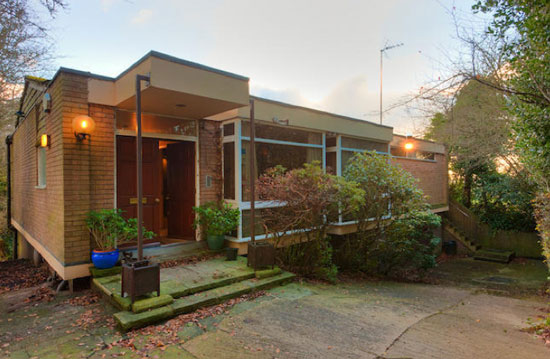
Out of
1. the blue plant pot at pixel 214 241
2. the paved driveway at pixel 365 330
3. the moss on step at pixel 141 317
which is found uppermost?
the blue plant pot at pixel 214 241

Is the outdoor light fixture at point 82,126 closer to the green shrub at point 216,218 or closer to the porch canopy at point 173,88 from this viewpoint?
the porch canopy at point 173,88

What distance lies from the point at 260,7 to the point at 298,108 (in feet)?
10.5

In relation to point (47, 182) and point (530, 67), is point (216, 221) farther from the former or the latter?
point (530, 67)

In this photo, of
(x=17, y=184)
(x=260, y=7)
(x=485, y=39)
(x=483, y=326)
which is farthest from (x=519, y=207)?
(x=17, y=184)

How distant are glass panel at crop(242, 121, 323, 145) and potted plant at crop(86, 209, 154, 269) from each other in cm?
301

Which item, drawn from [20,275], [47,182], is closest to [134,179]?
[47,182]

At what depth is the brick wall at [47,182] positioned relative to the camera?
5.29m

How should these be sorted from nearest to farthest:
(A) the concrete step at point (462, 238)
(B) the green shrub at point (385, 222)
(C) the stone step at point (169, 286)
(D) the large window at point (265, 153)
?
(C) the stone step at point (169, 286)
(D) the large window at point (265, 153)
(B) the green shrub at point (385, 222)
(A) the concrete step at point (462, 238)

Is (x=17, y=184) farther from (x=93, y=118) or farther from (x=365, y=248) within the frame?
(x=365, y=248)

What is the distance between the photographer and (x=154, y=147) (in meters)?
6.48

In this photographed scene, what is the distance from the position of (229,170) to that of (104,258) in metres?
2.91

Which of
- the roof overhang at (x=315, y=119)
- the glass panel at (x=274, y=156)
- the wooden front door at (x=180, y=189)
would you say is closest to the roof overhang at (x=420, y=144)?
the roof overhang at (x=315, y=119)

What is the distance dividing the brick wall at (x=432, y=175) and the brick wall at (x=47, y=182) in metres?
11.1

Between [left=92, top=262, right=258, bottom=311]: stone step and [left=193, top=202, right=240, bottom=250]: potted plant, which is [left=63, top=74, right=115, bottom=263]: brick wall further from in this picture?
[left=193, top=202, right=240, bottom=250]: potted plant
